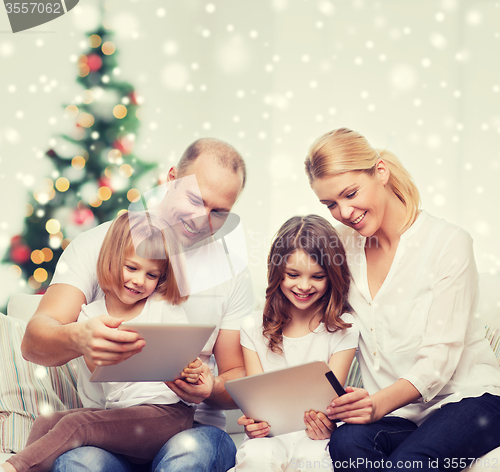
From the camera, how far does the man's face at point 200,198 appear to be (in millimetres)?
1183

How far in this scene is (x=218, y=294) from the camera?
125 centimetres

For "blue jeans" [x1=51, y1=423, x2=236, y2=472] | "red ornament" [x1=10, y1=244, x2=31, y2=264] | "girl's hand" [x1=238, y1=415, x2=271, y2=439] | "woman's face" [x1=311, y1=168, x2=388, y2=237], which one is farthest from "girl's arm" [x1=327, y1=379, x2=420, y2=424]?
"red ornament" [x1=10, y1=244, x2=31, y2=264]

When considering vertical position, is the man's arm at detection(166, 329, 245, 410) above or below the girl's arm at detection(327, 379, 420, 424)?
above

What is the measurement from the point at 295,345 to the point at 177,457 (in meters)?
0.43

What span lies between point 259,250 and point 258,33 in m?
0.95

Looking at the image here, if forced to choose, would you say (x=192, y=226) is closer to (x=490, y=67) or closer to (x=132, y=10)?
(x=132, y=10)

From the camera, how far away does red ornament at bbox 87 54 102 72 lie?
1976mm

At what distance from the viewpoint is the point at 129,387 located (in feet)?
3.60

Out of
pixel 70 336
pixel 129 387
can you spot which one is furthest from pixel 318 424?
pixel 70 336

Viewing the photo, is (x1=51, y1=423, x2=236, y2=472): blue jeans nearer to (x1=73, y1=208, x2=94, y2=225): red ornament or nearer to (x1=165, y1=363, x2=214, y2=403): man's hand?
(x1=165, y1=363, x2=214, y2=403): man's hand

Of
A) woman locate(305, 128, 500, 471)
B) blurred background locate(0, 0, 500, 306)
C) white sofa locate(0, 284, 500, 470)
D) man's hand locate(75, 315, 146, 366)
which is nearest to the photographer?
man's hand locate(75, 315, 146, 366)

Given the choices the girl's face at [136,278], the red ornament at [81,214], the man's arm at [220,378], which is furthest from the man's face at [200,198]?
the red ornament at [81,214]

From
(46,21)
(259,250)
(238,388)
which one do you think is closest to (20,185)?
(46,21)

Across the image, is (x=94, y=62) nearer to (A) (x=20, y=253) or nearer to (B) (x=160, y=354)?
(A) (x=20, y=253)
